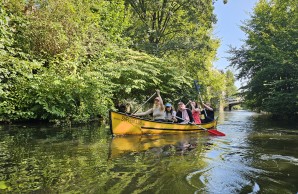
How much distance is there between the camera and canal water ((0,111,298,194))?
4793mm

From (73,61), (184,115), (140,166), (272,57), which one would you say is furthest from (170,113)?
(272,57)

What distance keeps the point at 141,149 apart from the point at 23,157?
314 cm

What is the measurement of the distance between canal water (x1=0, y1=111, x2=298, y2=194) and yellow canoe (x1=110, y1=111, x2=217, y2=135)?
2.95 feet

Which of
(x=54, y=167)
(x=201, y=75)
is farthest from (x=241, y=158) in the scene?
(x=201, y=75)

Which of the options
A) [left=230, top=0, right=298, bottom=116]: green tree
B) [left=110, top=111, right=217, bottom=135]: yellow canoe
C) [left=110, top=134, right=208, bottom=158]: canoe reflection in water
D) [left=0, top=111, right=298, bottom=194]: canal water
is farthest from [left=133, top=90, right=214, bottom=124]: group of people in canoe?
[left=230, top=0, right=298, bottom=116]: green tree

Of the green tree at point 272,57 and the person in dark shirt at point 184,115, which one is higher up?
the green tree at point 272,57

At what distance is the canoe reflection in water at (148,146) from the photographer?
26.3 feet

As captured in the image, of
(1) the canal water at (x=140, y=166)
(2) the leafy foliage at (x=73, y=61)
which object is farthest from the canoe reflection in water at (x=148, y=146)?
(2) the leafy foliage at (x=73, y=61)

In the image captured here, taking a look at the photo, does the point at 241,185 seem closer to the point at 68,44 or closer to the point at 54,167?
the point at 54,167

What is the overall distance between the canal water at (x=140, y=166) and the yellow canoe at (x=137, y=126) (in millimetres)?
900

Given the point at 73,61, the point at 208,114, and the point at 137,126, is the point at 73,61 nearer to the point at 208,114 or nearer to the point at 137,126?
the point at 137,126

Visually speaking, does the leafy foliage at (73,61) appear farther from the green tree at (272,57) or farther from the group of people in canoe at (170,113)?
the green tree at (272,57)

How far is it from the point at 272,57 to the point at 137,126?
15296 mm

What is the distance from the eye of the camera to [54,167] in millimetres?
5941
